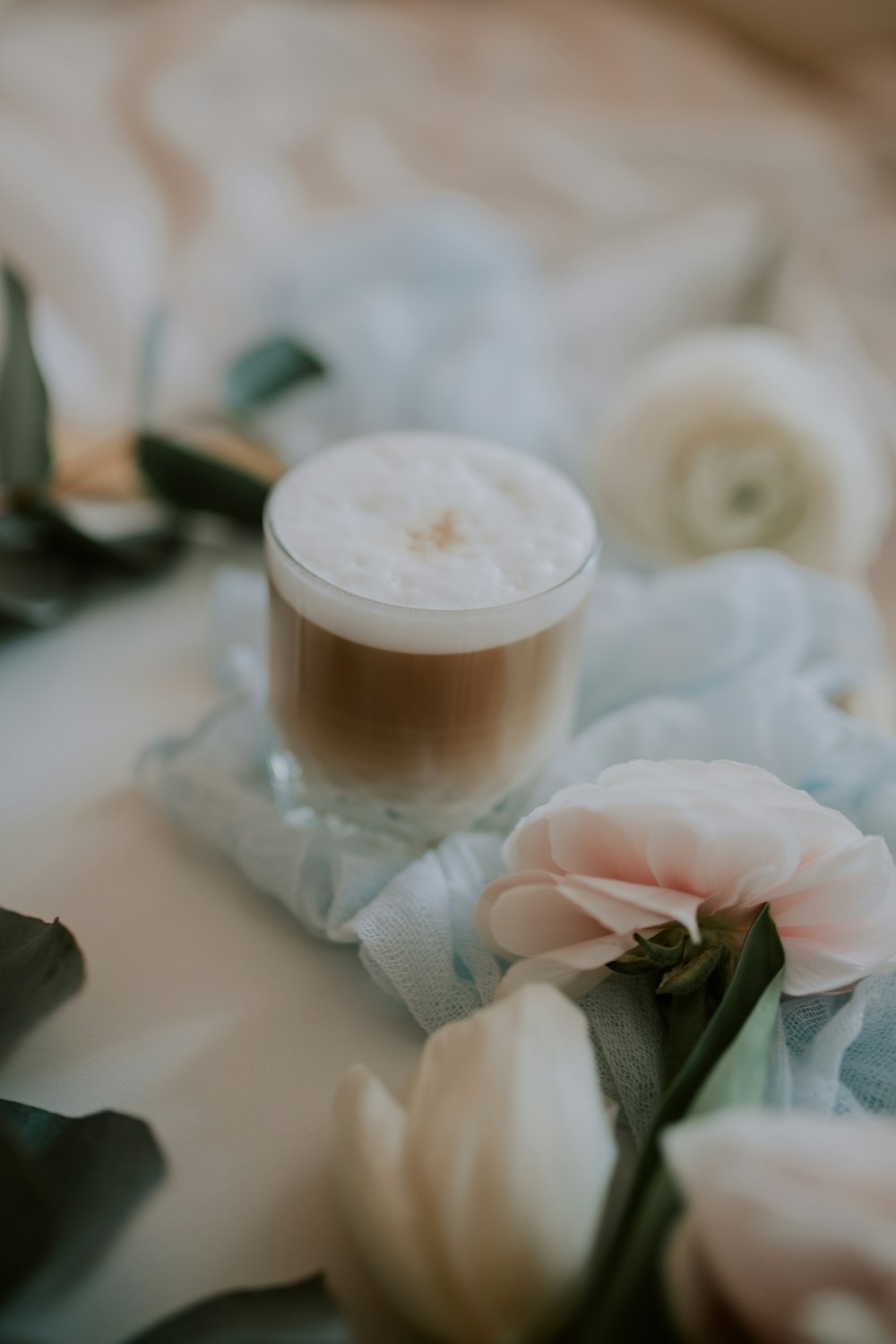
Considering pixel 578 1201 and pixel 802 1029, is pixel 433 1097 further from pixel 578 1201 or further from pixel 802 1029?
pixel 802 1029

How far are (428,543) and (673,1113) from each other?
0.28 m

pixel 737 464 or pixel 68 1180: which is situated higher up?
pixel 737 464

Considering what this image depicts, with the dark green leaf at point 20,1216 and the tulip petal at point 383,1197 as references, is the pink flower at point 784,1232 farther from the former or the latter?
the dark green leaf at point 20,1216

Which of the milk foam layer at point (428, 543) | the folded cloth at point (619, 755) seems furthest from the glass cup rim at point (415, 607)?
the folded cloth at point (619, 755)

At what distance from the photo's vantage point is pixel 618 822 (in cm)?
43

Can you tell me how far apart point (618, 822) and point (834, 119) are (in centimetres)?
107

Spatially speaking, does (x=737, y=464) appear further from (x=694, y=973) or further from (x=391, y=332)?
(x=694, y=973)

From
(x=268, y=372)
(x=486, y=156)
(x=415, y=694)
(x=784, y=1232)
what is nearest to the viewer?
(x=784, y=1232)

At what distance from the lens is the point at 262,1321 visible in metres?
0.36

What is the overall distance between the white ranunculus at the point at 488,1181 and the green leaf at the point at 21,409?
526 millimetres

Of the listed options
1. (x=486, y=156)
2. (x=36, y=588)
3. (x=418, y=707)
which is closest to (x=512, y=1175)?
(x=418, y=707)

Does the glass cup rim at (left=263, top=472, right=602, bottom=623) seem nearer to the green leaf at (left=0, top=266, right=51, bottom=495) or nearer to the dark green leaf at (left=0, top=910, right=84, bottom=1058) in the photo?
the dark green leaf at (left=0, top=910, right=84, bottom=1058)

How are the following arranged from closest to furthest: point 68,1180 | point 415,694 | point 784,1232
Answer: point 784,1232 < point 68,1180 < point 415,694

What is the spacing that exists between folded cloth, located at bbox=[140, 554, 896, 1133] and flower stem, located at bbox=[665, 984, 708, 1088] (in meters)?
0.01
